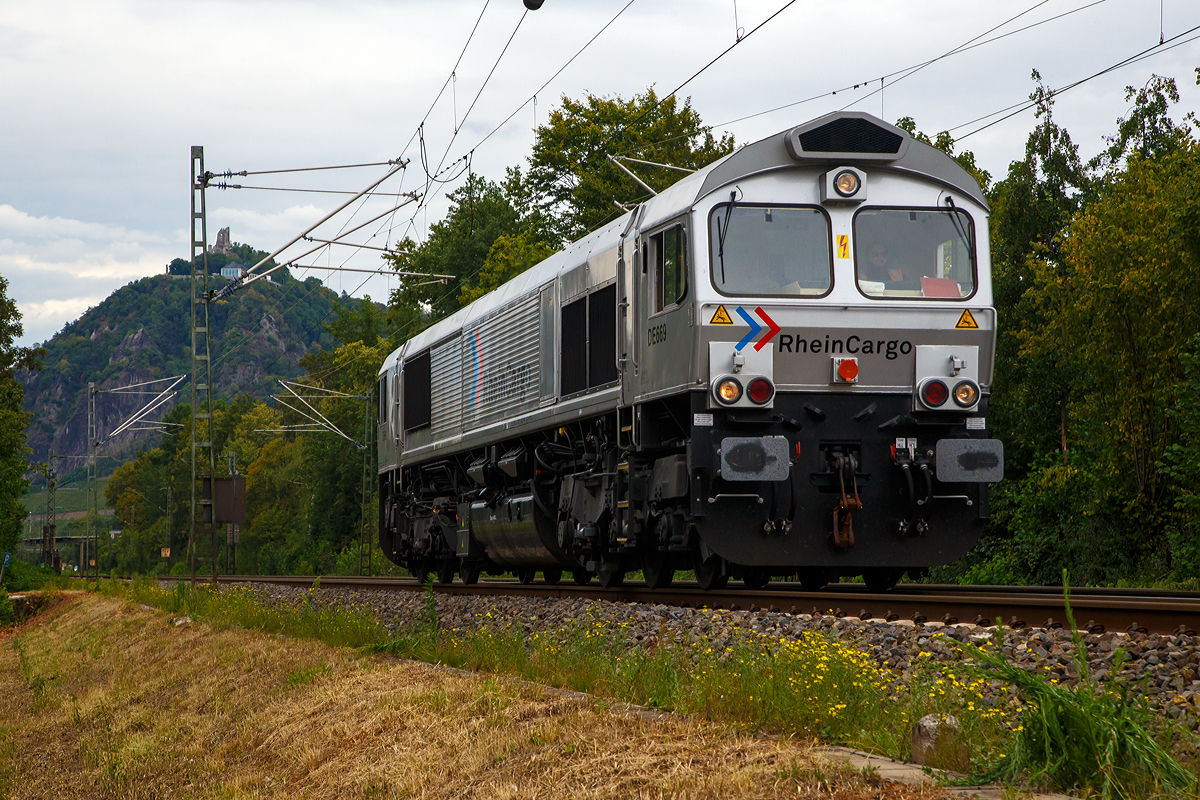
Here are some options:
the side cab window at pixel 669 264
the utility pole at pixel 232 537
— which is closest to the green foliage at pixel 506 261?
the utility pole at pixel 232 537

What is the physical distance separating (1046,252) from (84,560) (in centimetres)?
5767

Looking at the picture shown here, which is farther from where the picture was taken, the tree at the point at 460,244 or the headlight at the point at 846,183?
the tree at the point at 460,244

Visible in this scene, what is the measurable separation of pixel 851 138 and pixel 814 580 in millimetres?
4796

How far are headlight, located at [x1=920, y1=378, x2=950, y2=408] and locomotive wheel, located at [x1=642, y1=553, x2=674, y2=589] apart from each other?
339 cm

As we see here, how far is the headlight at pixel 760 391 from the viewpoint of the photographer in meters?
10.8

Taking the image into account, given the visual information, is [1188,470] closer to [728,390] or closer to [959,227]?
[959,227]

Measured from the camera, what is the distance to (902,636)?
8.09 meters

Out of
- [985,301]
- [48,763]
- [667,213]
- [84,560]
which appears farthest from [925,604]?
[84,560]

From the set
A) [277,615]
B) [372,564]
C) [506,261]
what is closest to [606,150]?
[506,261]

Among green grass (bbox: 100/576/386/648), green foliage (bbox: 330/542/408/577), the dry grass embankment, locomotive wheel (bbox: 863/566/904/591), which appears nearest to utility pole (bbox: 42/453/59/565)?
green foliage (bbox: 330/542/408/577)

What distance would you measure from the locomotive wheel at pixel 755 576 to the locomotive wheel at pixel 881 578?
1.05 m

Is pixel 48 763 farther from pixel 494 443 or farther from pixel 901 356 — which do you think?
pixel 901 356

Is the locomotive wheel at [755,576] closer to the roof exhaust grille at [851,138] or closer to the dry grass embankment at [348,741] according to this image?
the dry grass embankment at [348,741]

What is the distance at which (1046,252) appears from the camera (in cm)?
3547
